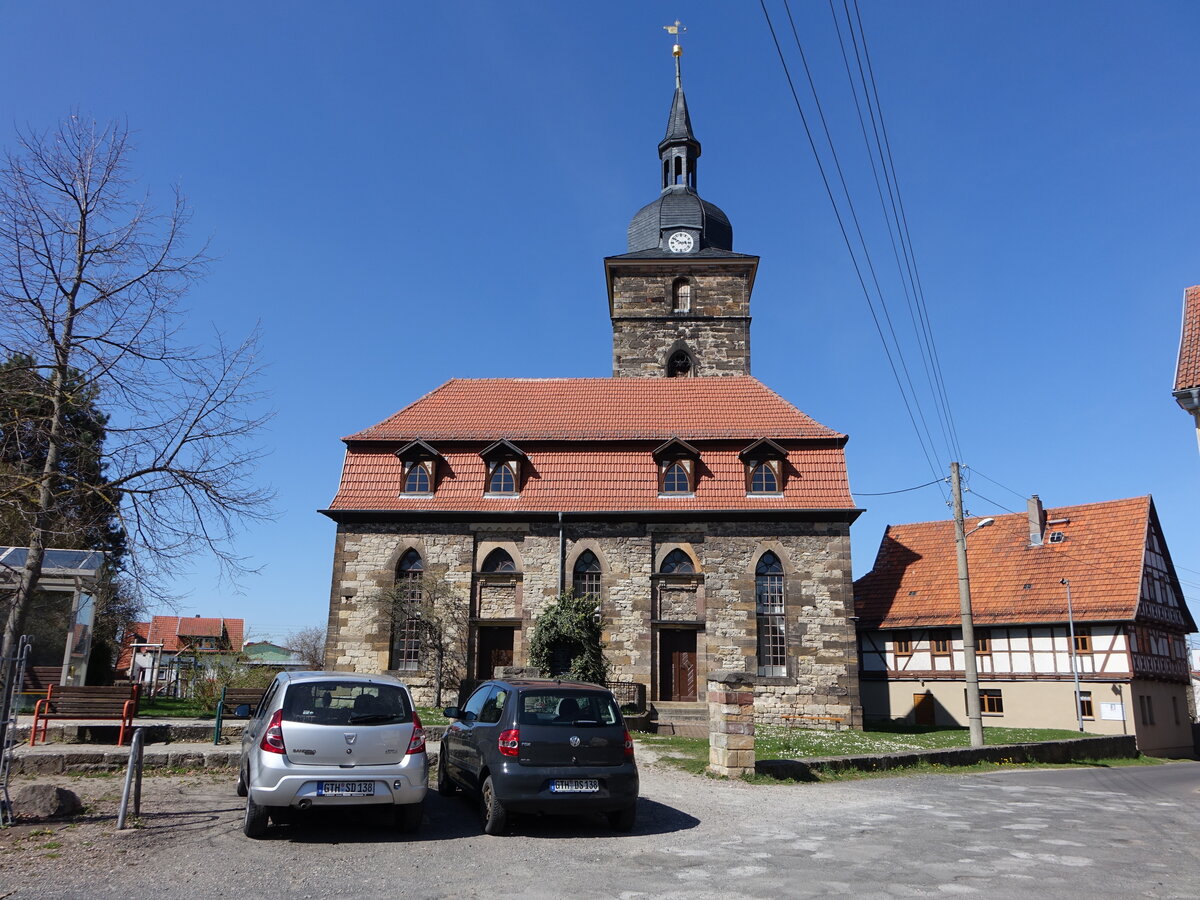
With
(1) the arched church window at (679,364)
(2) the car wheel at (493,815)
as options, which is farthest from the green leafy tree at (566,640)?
(1) the arched church window at (679,364)

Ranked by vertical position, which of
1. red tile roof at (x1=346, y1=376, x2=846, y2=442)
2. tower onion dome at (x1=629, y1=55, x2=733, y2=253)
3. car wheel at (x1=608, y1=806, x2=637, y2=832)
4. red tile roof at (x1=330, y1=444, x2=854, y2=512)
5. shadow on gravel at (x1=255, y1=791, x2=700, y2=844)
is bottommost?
shadow on gravel at (x1=255, y1=791, x2=700, y2=844)

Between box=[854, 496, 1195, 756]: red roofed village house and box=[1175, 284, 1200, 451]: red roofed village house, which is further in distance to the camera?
box=[854, 496, 1195, 756]: red roofed village house

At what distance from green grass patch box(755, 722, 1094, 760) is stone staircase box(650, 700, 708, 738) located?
4.68 ft

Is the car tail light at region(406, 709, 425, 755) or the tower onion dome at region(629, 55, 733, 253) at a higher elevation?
the tower onion dome at region(629, 55, 733, 253)

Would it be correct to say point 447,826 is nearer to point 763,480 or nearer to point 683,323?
point 763,480

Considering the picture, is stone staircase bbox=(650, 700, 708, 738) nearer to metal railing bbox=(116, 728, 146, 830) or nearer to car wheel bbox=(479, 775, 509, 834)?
car wheel bbox=(479, 775, 509, 834)

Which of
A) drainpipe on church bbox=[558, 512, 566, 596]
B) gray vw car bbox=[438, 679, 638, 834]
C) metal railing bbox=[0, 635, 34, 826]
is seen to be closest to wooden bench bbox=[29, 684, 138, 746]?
metal railing bbox=[0, 635, 34, 826]

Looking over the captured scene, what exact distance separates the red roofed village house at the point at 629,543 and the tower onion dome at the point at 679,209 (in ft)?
45.4

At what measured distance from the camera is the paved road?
21.7 feet

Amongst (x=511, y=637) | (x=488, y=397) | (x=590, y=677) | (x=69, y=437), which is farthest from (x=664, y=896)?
(x=488, y=397)

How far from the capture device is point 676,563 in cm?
2466

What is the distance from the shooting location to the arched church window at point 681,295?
119 feet

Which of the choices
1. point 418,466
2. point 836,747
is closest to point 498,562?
point 418,466

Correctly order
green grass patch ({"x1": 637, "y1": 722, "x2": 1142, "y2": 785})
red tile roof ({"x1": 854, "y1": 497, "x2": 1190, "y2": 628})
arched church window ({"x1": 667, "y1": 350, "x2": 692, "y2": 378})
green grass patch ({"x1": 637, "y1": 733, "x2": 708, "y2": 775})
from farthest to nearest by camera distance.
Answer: arched church window ({"x1": 667, "y1": 350, "x2": 692, "y2": 378}) → red tile roof ({"x1": 854, "y1": 497, "x2": 1190, "y2": 628}) → green grass patch ({"x1": 637, "y1": 722, "x2": 1142, "y2": 785}) → green grass patch ({"x1": 637, "y1": 733, "x2": 708, "y2": 775})
